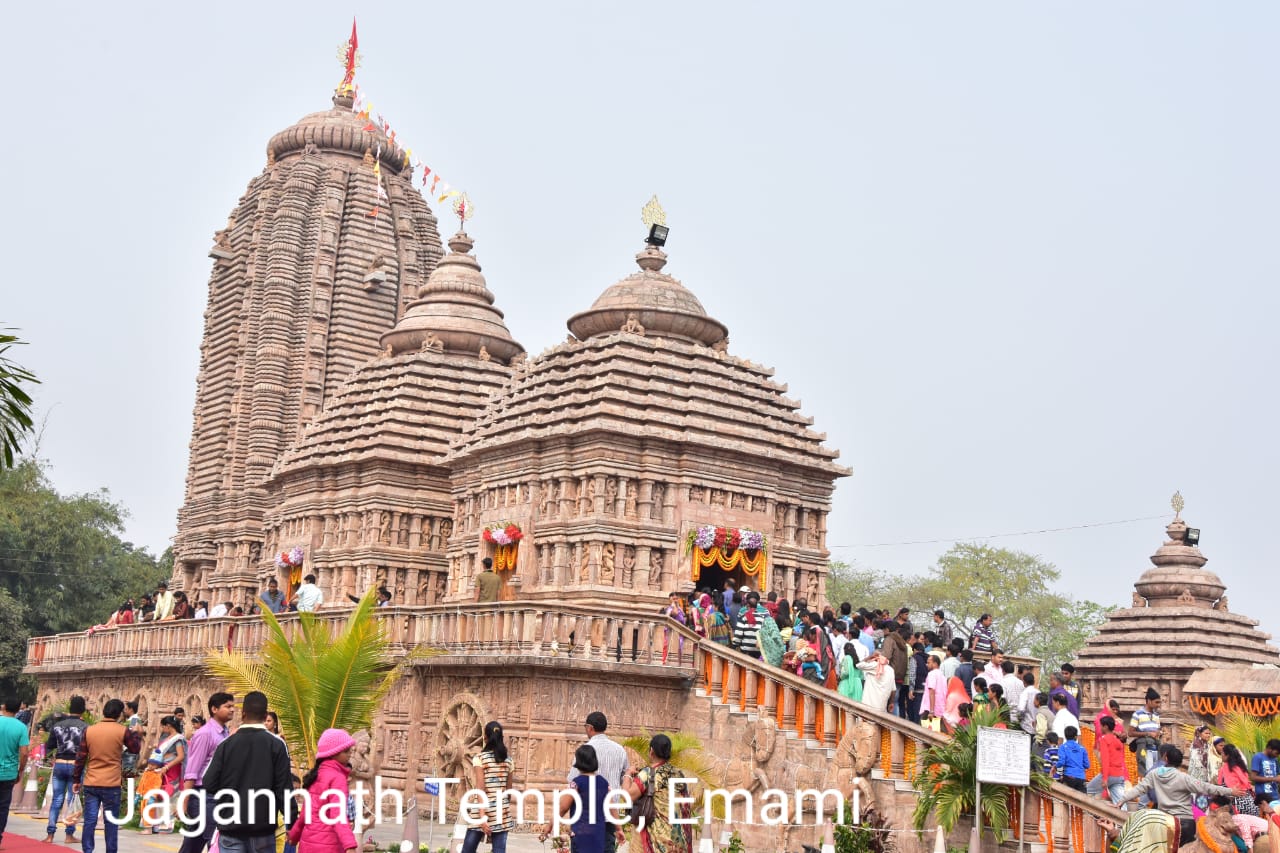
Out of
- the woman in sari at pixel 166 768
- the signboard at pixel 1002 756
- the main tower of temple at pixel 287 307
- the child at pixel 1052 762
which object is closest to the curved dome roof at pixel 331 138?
the main tower of temple at pixel 287 307

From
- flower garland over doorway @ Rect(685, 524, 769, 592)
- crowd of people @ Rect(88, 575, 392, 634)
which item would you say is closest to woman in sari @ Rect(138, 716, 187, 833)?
crowd of people @ Rect(88, 575, 392, 634)

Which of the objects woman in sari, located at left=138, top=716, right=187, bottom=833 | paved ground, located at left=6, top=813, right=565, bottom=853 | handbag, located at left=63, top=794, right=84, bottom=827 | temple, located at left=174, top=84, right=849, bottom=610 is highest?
temple, located at left=174, top=84, right=849, bottom=610

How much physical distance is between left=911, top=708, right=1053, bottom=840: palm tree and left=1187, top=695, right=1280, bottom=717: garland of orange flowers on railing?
21.2 metres

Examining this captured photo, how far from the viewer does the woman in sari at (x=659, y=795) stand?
11656mm

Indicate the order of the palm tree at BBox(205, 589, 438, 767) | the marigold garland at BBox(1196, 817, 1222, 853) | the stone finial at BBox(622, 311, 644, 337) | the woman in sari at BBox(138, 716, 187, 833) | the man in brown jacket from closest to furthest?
the marigold garland at BBox(1196, 817, 1222, 853) < the man in brown jacket < the palm tree at BBox(205, 589, 438, 767) < the woman in sari at BBox(138, 716, 187, 833) < the stone finial at BBox(622, 311, 644, 337)

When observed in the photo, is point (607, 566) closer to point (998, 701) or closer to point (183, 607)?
point (183, 607)

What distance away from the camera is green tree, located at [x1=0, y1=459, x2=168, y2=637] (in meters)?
58.9

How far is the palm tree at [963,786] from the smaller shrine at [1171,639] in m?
29.2

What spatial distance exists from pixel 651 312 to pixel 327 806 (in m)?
23.9

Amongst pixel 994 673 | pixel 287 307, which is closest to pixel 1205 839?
pixel 994 673

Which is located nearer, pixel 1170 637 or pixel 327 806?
pixel 327 806

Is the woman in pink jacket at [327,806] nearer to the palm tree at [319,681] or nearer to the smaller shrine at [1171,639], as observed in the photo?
the palm tree at [319,681]

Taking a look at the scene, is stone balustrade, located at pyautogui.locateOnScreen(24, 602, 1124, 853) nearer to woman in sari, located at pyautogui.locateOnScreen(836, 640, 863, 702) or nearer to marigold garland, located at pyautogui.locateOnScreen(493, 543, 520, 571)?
woman in sari, located at pyautogui.locateOnScreen(836, 640, 863, 702)

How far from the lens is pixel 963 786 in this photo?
15.9m
